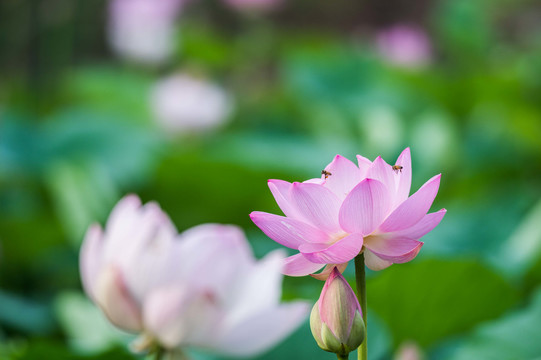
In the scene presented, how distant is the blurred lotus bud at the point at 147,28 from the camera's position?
193 cm

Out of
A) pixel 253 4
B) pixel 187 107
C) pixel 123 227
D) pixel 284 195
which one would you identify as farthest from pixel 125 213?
pixel 253 4

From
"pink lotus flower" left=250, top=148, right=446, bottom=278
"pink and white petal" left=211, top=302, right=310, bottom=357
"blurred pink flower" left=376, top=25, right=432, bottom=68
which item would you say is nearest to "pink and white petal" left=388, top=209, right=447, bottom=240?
"pink lotus flower" left=250, top=148, right=446, bottom=278

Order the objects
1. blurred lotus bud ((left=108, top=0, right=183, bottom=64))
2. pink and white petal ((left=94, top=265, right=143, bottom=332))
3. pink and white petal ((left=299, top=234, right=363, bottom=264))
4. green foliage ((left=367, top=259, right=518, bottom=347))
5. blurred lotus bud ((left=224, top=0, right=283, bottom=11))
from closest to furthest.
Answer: pink and white petal ((left=299, top=234, right=363, bottom=264)), pink and white petal ((left=94, top=265, right=143, bottom=332)), green foliage ((left=367, top=259, right=518, bottom=347)), blurred lotus bud ((left=224, top=0, right=283, bottom=11)), blurred lotus bud ((left=108, top=0, right=183, bottom=64))

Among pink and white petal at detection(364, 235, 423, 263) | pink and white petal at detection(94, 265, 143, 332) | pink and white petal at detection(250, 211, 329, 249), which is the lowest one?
pink and white petal at detection(94, 265, 143, 332)

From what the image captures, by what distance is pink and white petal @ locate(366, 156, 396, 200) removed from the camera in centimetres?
Result: 25

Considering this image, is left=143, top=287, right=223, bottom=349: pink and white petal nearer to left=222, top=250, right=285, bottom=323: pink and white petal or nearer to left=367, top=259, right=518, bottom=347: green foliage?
left=222, top=250, right=285, bottom=323: pink and white petal

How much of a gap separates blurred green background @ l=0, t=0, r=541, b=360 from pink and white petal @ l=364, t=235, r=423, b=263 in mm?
194

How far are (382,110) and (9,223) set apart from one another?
0.70m

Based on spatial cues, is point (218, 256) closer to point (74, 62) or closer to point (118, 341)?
point (118, 341)

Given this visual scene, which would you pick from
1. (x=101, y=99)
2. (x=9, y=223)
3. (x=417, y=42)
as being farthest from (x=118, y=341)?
(x=417, y=42)

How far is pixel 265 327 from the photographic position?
377 millimetres

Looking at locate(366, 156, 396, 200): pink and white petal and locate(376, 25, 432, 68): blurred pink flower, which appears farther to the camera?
locate(376, 25, 432, 68): blurred pink flower

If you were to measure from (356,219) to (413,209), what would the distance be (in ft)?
0.07

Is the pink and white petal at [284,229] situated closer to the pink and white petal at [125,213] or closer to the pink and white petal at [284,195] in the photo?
the pink and white petal at [284,195]
